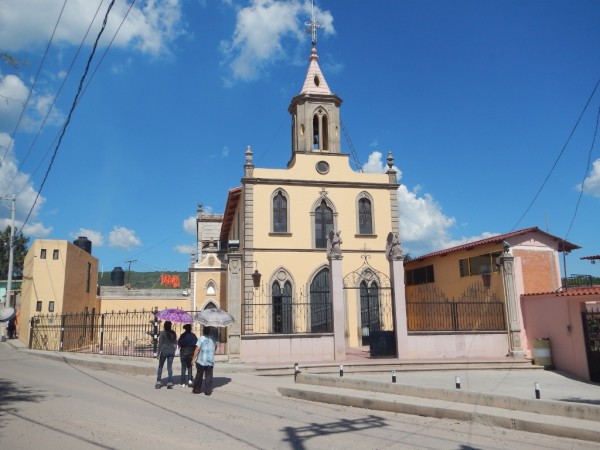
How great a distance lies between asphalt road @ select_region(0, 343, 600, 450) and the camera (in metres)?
6.88

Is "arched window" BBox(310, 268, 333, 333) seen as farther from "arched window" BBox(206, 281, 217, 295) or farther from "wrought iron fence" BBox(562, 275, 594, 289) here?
"wrought iron fence" BBox(562, 275, 594, 289)

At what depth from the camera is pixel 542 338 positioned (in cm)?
1645

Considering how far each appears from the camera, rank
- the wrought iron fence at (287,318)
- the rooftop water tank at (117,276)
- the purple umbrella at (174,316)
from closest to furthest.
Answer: the purple umbrella at (174,316), the wrought iron fence at (287,318), the rooftop water tank at (117,276)

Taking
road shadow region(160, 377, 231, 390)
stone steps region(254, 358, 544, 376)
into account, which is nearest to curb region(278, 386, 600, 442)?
road shadow region(160, 377, 231, 390)

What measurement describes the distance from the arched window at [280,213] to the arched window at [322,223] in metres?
1.51

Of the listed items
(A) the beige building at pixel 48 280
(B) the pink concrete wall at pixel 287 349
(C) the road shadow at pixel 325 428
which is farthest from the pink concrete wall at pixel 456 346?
(A) the beige building at pixel 48 280

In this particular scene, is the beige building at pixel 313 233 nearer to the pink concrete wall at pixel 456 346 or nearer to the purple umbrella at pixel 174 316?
the purple umbrella at pixel 174 316

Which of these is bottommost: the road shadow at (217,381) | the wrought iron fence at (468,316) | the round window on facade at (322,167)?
the road shadow at (217,381)

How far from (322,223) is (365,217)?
218cm

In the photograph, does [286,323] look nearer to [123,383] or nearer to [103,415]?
[123,383]

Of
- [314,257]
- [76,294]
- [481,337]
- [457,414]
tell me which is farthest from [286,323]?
[457,414]

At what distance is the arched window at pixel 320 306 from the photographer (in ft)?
70.7

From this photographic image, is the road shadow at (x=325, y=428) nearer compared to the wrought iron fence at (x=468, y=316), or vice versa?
the road shadow at (x=325, y=428)

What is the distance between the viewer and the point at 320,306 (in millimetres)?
22234
